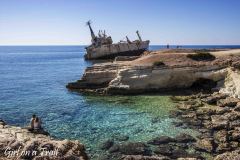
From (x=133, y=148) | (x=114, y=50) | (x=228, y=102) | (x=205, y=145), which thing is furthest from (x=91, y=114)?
(x=114, y=50)

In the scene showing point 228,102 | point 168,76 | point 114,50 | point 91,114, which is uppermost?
point 114,50

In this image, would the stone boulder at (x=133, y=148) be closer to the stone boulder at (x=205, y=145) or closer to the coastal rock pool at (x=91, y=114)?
the coastal rock pool at (x=91, y=114)

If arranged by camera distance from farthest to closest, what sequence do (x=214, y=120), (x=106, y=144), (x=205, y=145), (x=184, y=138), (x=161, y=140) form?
(x=214, y=120) → (x=184, y=138) → (x=161, y=140) → (x=106, y=144) → (x=205, y=145)

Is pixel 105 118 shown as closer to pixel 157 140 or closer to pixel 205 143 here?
Result: pixel 157 140

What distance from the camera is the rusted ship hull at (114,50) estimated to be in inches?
3674

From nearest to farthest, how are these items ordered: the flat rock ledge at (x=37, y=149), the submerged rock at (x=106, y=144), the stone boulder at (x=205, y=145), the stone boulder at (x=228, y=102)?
the flat rock ledge at (x=37, y=149)
the stone boulder at (x=205, y=145)
the submerged rock at (x=106, y=144)
the stone boulder at (x=228, y=102)

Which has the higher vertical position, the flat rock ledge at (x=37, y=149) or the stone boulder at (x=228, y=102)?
the flat rock ledge at (x=37, y=149)

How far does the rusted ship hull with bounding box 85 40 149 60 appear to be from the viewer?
93.3 m

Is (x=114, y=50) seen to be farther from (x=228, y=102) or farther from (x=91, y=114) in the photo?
(x=228, y=102)

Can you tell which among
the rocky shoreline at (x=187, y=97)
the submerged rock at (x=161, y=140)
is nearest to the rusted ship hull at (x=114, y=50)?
the rocky shoreline at (x=187, y=97)

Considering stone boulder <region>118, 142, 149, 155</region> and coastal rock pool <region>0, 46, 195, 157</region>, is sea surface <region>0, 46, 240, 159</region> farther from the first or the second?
stone boulder <region>118, 142, 149, 155</region>

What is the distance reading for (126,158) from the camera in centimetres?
1945

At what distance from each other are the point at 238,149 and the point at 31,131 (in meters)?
13.9

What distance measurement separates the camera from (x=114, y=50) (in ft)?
306
